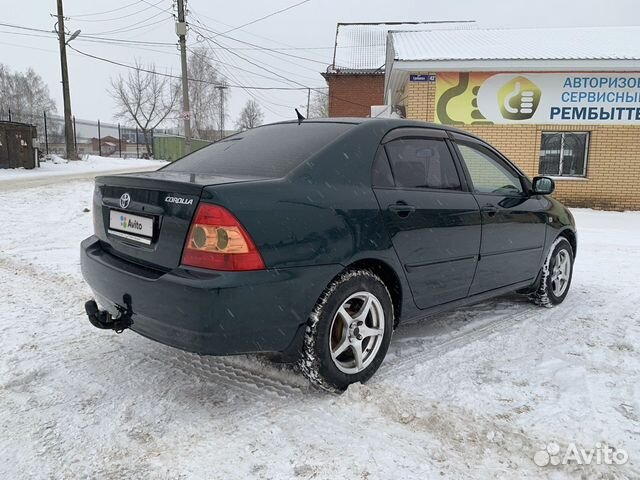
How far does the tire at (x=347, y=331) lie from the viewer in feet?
8.49

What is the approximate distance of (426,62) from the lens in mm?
10711

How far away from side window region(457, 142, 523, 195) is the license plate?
2255 mm

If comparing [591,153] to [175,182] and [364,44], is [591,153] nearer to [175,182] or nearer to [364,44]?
[175,182]

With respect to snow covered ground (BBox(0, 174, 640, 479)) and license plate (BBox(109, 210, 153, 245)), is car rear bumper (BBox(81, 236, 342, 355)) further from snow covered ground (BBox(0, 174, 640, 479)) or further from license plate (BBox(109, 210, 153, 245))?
snow covered ground (BBox(0, 174, 640, 479))

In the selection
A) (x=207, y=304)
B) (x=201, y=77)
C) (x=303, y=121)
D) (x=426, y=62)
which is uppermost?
(x=201, y=77)

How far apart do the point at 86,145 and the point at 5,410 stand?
5070 centimetres

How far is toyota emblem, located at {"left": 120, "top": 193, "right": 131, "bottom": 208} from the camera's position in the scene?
2.73 metres

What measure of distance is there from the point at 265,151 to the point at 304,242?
0.83 metres

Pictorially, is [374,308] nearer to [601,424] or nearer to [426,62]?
[601,424]

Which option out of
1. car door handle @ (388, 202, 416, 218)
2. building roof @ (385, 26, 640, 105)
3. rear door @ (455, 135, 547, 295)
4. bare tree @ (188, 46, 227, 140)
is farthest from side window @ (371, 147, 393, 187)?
bare tree @ (188, 46, 227, 140)

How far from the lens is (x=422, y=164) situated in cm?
331

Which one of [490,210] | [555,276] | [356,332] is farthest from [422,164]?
[555,276]

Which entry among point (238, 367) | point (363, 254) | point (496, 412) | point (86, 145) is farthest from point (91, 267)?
point (86, 145)
